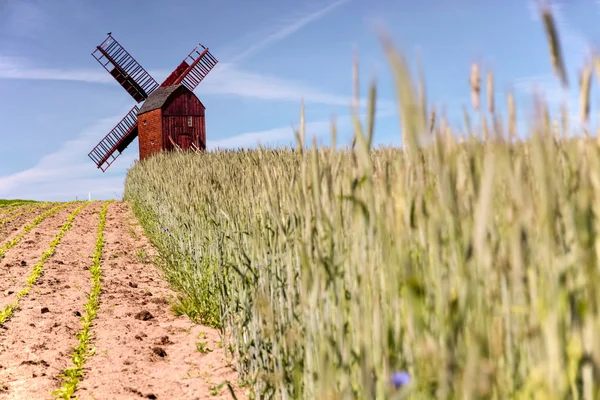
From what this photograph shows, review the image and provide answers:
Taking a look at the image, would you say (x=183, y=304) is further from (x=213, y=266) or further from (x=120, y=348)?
(x=213, y=266)

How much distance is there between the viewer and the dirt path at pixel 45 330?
4.60 meters

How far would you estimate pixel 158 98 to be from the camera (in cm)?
2822

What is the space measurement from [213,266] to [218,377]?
97cm

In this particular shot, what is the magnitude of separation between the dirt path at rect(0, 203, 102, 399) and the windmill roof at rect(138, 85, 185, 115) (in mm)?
19040

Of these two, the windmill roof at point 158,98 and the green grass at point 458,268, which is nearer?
the green grass at point 458,268

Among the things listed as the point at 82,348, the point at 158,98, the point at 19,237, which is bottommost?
the point at 82,348

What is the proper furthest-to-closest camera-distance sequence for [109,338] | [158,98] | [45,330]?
[158,98] < [45,330] < [109,338]

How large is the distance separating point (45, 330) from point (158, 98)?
78.0 ft

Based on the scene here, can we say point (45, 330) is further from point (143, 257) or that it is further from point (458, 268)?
point (458, 268)

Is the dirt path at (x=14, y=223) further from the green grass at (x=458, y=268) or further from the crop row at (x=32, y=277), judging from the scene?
the green grass at (x=458, y=268)

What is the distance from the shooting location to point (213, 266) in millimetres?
4863

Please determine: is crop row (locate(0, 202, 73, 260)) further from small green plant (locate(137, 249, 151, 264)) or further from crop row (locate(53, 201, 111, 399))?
crop row (locate(53, 201, 111, 399))

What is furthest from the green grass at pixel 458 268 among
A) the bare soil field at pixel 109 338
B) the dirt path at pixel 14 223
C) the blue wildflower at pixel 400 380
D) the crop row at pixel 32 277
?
the dirt path at pixel 14 223

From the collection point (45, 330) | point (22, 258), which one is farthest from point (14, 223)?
point (45, 330)
